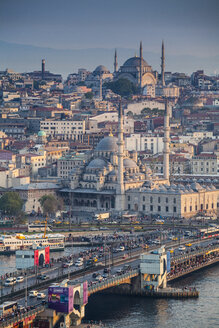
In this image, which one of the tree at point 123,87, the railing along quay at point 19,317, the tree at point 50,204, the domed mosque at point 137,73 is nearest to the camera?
the railing along quay at point 19,317

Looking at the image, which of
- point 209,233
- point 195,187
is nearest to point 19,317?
point 209,233

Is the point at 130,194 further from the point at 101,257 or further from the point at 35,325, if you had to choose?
the point at 35,325

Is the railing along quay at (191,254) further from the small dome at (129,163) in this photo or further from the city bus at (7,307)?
the small dome at (129,163)

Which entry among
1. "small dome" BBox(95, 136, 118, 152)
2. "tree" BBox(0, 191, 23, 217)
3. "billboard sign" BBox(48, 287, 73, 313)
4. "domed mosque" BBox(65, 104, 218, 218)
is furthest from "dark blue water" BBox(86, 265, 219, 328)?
"small dome" BBox(95, 136, 118, 152)

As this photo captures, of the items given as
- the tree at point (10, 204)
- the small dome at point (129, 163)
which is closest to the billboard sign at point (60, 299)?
the tree at point (10, 204)

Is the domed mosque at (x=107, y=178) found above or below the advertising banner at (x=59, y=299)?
above

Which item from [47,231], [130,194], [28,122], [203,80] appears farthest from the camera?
[203,80]

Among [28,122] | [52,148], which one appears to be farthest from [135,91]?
[52,148]

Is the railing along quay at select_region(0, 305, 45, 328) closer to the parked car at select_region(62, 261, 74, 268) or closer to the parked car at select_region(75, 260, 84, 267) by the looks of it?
the parked car at select_region(62, 261, 74, 268)
